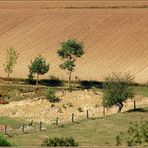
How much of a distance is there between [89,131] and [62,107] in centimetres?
2753

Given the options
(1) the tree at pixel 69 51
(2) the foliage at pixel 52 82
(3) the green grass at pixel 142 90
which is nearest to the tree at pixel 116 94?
(3) the green grass at pixel 142 90

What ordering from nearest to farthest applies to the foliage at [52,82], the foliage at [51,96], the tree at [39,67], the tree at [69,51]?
the foliage at [51,96], the tree at [39,67], the tree at [69,51], the foliage at [52,82]

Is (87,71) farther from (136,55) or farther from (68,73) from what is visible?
(136,55)

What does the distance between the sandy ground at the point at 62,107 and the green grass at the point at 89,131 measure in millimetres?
12150

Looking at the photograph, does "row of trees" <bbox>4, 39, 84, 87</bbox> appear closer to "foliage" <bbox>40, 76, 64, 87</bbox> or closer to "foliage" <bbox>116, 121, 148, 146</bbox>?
"foliage" <bbox>40, 76, 64, 87</bbox>

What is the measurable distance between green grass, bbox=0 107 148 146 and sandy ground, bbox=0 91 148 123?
12.1 metres

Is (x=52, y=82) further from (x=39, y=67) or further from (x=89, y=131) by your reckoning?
(x=89, y=131)

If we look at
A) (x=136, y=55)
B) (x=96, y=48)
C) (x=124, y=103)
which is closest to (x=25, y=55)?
(x=96, y=48)

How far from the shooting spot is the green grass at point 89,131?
56750mm

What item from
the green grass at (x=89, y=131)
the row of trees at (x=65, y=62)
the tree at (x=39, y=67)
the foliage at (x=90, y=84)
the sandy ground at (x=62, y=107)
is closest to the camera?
the green grass at (x=89, y=131)

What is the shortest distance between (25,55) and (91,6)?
2976 cm

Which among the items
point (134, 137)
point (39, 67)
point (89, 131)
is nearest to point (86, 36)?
point (39, 67)

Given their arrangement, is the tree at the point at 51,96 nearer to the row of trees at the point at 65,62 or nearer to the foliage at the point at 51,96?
the foliage at the point at 51,96

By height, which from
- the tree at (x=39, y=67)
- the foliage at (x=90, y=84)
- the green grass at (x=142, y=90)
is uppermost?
the tree at (x=39, y=67)
